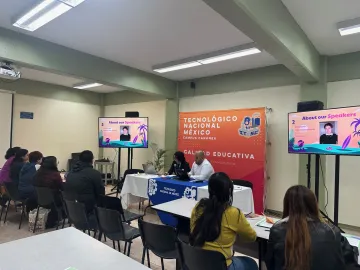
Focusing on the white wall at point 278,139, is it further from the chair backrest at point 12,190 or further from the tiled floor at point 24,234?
the chair backrest at point 12,190

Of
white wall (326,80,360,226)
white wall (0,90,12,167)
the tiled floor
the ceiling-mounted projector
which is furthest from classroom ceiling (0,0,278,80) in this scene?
white wall (0,90,12,167)

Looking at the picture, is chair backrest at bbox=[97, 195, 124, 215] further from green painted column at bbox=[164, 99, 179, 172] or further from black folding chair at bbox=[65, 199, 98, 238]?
green painted column at bbox=[164, 99, 179, 172]

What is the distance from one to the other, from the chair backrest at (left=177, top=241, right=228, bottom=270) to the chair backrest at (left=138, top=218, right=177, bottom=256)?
1.40 ft

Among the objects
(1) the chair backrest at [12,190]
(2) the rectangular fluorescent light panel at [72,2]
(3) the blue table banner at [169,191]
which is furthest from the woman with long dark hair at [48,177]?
(2) the rectangular fluorescent light panel at [72,2]

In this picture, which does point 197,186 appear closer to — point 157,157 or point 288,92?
point 288,92

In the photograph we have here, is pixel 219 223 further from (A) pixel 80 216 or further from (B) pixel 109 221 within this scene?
(A) pixel 80 216

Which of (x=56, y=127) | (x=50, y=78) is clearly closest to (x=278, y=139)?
(x=50, y=78)

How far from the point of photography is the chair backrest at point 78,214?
2914mm

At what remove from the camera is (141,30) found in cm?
355

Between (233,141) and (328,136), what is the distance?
208 cm

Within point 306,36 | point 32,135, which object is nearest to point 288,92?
point 306,36

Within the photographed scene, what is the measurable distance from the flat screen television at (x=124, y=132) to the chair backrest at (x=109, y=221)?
137 inches

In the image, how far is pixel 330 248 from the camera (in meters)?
1.43

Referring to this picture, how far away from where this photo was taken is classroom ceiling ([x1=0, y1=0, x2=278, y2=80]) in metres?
2.95
